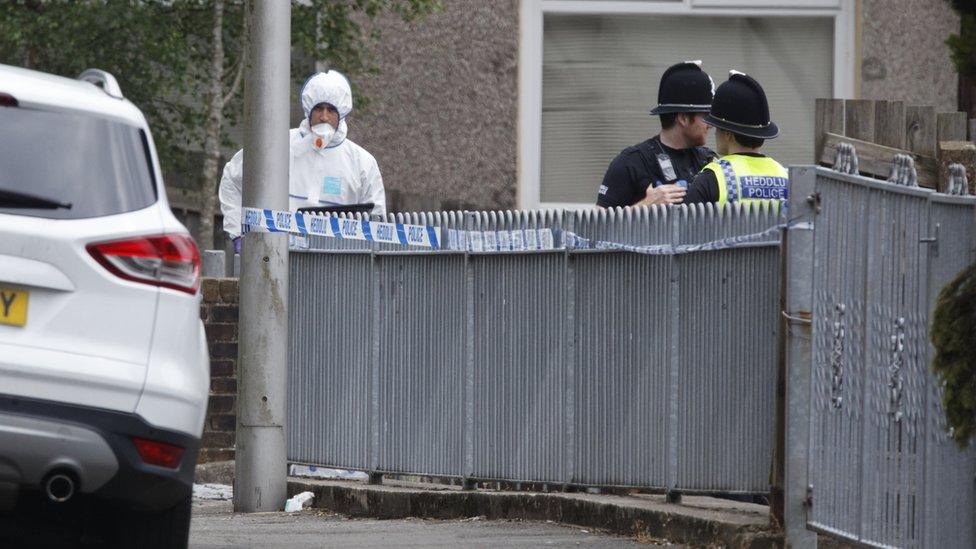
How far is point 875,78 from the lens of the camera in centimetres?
1516

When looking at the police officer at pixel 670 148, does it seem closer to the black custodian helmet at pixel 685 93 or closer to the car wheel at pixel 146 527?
the black custodian helmet at pixel 685 93

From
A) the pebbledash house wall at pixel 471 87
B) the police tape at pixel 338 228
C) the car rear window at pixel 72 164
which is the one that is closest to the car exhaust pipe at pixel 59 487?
the car rear window at pixel 72 164

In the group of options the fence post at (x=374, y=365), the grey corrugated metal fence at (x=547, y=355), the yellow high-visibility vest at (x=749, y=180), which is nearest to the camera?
the grey corrugated metal fence at (x=547, y=355)

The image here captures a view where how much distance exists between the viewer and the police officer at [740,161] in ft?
27.0

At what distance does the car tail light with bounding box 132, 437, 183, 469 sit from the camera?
564cm

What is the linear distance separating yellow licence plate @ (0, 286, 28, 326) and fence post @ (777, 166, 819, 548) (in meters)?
2.67

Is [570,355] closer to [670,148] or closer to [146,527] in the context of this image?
[670,148]

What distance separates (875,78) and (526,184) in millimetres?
2684

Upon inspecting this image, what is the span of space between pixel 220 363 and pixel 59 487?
6203 mm

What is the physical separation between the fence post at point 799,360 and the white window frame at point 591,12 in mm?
8269

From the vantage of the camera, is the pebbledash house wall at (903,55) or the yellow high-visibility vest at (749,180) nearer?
the yellow high-visibility vest at (749,180)

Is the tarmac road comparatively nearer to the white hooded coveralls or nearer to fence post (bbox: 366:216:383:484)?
fence post (bbox: 366:216:383:484)

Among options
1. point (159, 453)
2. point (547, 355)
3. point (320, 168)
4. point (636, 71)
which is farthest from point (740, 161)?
point (636, 71)

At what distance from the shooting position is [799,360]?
22.7 ft
